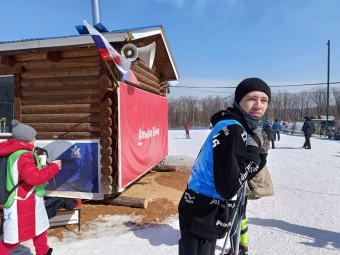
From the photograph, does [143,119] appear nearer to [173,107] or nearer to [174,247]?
[174,247]

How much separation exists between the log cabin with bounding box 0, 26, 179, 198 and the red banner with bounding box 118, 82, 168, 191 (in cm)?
15

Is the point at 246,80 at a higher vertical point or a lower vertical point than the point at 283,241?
higher

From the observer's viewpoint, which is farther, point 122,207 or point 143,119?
point 143,119

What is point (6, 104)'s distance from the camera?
19.9ft

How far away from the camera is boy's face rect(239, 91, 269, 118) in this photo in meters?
1.86

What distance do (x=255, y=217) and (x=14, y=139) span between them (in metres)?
4.14

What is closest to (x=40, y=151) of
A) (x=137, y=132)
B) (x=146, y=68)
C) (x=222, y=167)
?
(x=137, y=132)

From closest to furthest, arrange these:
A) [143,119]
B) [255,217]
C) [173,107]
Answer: [255,217] < [143,119] < [173,107]

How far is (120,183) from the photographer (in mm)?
5211

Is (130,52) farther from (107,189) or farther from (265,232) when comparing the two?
(265,232)

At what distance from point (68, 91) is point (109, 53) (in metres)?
1.77

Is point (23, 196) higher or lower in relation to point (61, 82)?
lower

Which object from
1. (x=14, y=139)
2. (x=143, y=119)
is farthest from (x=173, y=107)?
(x=14, y=139)

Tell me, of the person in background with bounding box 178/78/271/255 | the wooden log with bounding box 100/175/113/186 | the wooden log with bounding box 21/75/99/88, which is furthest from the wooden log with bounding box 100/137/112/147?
the person in background with bounding box 178/78/271/255
